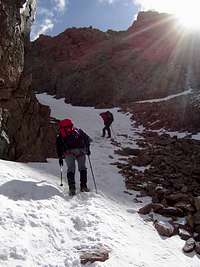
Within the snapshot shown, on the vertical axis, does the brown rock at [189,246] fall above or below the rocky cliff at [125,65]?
below

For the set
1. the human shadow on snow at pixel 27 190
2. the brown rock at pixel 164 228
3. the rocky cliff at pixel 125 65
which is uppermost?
the rocky cliff at pixel 125 65

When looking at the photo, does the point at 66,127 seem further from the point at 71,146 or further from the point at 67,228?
the point at 67,228

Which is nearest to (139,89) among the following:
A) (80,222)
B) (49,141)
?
(49,141)

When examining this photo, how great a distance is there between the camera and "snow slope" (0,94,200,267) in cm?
786

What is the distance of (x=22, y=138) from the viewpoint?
17.4 metres

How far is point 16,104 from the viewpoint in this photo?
18.0m

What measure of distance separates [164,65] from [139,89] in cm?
555

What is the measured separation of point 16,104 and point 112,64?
136 ft

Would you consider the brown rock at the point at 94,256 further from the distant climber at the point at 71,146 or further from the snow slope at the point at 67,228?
the distant climber at the point at 71,146

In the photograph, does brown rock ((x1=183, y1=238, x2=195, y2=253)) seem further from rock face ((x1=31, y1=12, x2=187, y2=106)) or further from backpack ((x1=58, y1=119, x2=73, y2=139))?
rock face ((x1=31, y1=12, x2=187, y2=106))

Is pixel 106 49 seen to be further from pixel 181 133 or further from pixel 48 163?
pixel 48 163

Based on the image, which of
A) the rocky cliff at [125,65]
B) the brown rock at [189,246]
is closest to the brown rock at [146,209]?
the brown rock at [189,246]

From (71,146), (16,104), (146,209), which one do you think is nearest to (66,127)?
(71,146)

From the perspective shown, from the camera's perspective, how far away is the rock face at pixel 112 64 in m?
51.0
